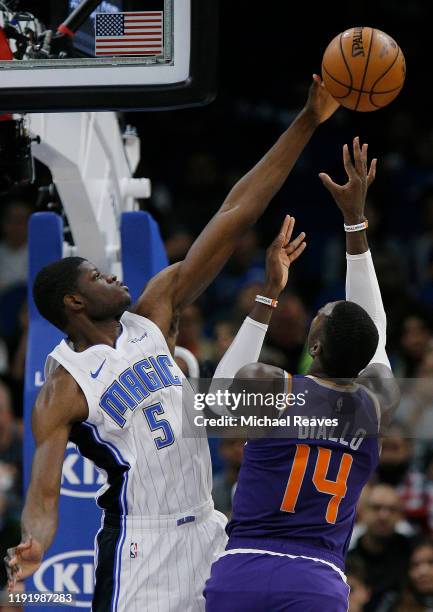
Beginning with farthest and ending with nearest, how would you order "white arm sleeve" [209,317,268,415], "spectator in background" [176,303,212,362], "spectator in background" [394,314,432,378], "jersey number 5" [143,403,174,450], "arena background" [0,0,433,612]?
1. "spectator in background" [394,314,432,378]
2. "spectator in background" [176,303,212,362]
3. "arena background" [0,0,433,612]
4. "white arm sleeve" [209,317,268,415]
5. "jersey number 5" [143,403,174,450]

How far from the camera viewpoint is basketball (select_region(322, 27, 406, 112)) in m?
4.14

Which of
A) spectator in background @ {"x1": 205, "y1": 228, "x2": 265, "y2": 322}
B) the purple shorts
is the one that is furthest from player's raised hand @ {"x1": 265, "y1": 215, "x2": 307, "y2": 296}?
spectator in background @ {"x1": 205, "y1": 228, "x2": 265, "y2": 322}

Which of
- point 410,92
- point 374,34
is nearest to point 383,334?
point 374,34

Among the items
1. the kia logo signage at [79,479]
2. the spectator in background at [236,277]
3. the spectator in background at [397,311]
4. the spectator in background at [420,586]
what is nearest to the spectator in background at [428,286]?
the spectator in background at [397,311]

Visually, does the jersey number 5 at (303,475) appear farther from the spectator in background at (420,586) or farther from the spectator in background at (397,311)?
the spectator in background at (397,311)

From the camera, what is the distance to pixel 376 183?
34.8 ft

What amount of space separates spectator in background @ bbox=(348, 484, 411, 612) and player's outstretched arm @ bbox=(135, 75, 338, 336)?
8.78 ft

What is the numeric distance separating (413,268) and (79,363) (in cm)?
618

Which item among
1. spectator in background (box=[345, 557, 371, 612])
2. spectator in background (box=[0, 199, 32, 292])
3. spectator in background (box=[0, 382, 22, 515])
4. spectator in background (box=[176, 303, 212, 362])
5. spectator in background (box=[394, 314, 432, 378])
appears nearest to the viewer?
spectator in background (box=[345, 557, 371, 612])

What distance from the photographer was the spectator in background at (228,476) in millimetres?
6375

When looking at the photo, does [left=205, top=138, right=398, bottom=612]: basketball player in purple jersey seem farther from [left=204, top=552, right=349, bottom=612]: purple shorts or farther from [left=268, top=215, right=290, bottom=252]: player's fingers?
[left=268, top=215, right=290, bottom=252]: player's fingers

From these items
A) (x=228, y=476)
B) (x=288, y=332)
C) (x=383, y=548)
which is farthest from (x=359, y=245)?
(x=288, y=332)

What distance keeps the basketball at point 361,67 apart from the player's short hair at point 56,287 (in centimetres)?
116

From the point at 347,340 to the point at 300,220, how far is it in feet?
22.9
